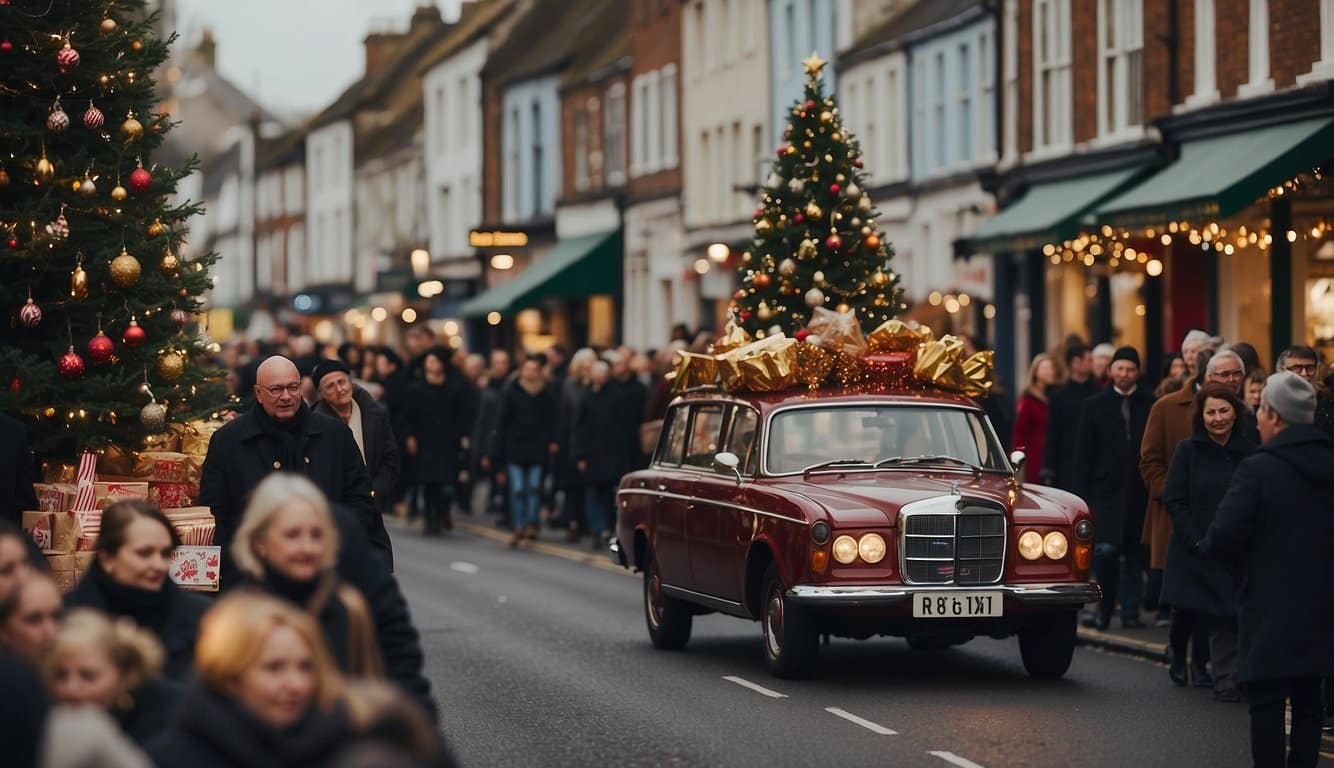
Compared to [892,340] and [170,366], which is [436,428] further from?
[170,366]

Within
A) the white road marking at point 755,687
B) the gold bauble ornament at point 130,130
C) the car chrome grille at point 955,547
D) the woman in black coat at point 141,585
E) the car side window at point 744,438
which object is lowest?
the white road marking at point 755,687

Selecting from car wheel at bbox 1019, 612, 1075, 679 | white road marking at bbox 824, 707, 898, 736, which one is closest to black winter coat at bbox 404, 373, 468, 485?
car wheel at bbox 1019, 612, 1075, 679

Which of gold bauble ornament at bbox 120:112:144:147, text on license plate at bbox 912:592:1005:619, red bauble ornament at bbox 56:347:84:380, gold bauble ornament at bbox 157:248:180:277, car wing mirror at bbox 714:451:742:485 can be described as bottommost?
text on license plate at bbox 912:592:1005:619

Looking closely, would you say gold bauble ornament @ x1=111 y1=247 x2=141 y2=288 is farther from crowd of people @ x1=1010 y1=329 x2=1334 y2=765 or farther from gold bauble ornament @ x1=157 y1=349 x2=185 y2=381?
crowd of people @ x1=1010 y1=329 x2=1334 y2=765

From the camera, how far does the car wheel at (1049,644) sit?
1503 cm

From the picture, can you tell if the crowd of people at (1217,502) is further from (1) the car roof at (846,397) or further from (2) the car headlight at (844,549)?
(2) the car headlight at (844,549)

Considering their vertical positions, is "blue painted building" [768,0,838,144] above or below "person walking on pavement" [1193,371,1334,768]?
above

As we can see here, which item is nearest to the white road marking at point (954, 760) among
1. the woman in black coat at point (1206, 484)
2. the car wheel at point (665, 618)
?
the woman in black coat at point (1206, 484)

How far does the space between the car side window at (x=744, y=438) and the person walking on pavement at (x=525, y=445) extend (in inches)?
480

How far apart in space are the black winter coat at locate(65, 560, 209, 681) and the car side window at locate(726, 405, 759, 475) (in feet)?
27.0

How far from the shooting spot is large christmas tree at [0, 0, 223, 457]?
535 inches

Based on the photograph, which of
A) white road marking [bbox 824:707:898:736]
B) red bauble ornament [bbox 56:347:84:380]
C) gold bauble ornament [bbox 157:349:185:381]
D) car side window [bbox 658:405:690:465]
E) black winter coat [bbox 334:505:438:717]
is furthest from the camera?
car side window [bbox 658:405:690:465]

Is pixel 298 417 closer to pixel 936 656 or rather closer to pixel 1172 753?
pixel 1172 753

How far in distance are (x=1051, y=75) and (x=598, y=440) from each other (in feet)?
31.8
